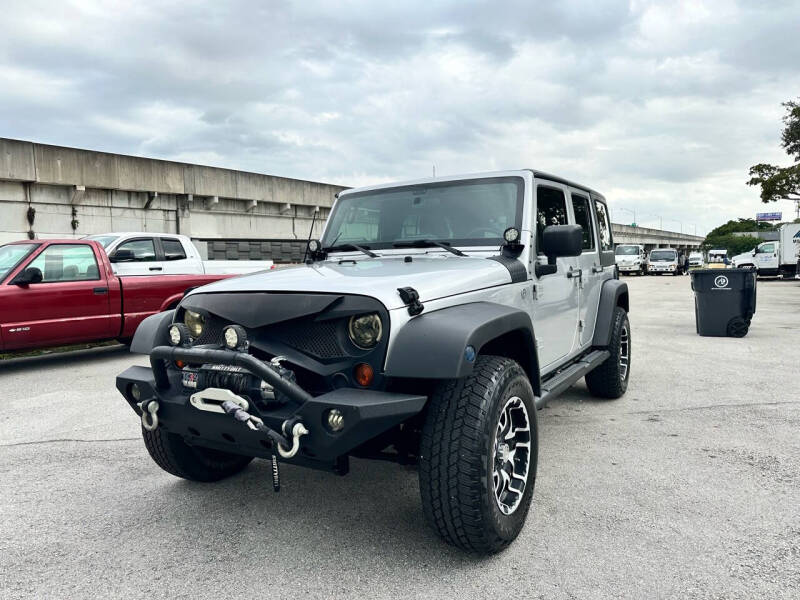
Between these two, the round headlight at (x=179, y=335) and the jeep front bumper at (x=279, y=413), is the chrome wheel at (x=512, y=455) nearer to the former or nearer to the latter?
the jeep front bumper at (x=279, y=413)

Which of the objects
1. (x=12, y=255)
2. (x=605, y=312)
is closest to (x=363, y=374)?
(x=605, y=312)

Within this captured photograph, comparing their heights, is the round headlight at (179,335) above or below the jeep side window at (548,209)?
below

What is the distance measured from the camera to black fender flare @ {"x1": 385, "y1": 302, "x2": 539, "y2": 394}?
100.0 inches

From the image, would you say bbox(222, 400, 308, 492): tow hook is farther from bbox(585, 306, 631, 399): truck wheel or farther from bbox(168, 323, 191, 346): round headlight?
bbox(585, 306, 631, 399): truck wheel

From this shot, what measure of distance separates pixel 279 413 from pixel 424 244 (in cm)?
174

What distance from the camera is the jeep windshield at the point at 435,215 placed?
398 centimetres

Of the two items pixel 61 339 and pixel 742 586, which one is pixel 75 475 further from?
pixel 61 339

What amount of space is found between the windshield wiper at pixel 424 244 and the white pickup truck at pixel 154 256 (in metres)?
6.42

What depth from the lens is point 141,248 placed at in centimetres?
984

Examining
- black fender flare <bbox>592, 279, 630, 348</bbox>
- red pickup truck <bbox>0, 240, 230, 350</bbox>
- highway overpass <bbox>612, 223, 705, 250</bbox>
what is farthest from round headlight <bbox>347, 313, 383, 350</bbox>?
highway overpass <bbox>612, 223, 705, 250</bbox>

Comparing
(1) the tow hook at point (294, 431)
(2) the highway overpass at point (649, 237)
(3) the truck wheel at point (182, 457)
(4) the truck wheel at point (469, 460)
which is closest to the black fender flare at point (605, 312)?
(4) the truck wheel at point (469, 460)

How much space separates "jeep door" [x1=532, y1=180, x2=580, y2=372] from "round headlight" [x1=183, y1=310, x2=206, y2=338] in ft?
6.28

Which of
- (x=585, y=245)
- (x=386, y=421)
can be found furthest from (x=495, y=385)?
(x=585, y=245)

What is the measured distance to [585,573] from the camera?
269 centimetres
